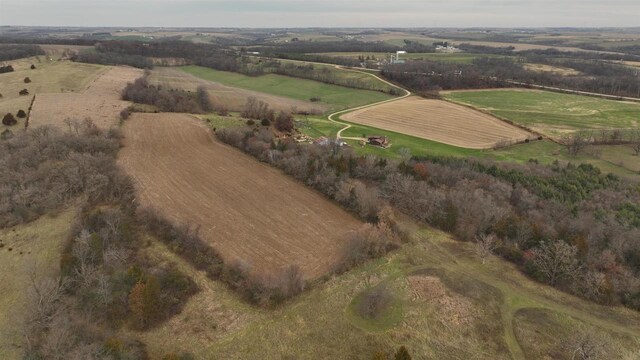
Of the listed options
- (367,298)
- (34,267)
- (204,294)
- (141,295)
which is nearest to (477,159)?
(367,298)

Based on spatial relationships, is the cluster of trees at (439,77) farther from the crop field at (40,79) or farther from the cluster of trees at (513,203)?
the crop field at (40,79)

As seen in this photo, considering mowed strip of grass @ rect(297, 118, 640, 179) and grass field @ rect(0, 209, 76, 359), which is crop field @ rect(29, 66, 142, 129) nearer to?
grass field @ rect(0, 209, 76, 359)

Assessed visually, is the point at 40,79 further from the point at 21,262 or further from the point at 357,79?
the point at 357,79

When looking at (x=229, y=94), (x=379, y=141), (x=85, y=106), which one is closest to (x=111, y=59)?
(x=229, y=94)

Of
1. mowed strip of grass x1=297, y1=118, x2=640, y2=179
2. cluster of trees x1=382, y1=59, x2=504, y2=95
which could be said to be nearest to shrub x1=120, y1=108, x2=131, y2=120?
mowed strip of grass x1=297, y1=118, x2=640, y2=179

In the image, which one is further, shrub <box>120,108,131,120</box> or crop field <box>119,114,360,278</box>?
shrub <box>120,108,131,120</box>

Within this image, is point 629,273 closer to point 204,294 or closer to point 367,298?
point 367,298

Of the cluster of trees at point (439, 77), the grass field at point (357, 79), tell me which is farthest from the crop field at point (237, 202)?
the cluster of trees at point (439, 77)
